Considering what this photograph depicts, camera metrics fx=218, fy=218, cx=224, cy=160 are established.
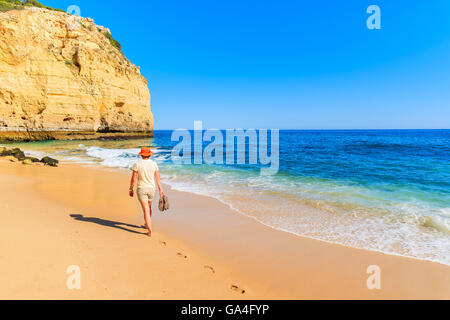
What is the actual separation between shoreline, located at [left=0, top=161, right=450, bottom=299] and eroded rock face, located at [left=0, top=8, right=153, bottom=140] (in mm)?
27892

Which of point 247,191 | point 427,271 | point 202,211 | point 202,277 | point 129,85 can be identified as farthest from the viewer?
point 129,85

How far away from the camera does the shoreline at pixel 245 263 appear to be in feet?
8.63

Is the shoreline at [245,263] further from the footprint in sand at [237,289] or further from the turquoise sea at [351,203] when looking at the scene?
the turquoise sea at [351,203]

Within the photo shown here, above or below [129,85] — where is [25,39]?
above

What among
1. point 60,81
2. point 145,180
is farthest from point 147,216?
point 60,81

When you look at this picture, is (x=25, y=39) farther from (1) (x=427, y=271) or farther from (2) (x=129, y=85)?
(1) (x=427, y=271)

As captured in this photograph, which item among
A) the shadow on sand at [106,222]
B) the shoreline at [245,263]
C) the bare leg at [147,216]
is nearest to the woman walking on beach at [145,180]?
the bare leg at [147,216]

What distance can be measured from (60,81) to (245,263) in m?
34.0

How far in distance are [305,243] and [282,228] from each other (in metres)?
0.76

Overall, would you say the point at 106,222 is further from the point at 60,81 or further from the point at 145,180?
the point at 60,81

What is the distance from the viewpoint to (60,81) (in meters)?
27.4

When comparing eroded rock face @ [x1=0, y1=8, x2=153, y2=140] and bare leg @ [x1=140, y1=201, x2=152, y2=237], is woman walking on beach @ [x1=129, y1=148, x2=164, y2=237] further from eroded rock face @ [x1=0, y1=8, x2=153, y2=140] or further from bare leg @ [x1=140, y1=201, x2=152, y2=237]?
eroded rock face @ [x1=0, y1=8, x2=153, y2=140]

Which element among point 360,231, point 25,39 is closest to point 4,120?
point 25,39
